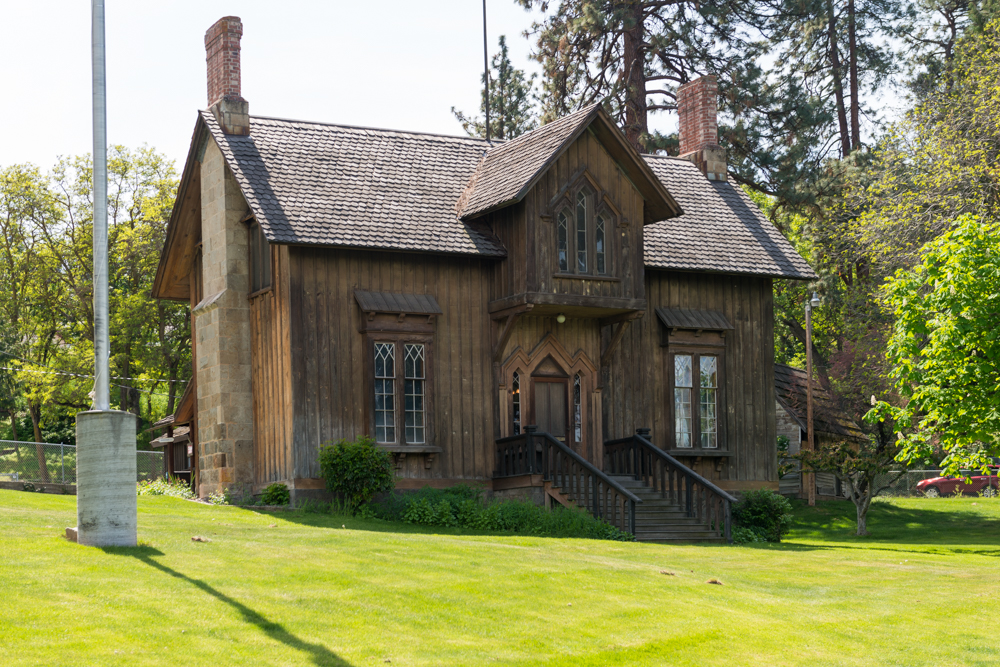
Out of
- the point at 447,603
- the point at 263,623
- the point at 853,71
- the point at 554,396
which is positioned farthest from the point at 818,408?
the point at 263,623

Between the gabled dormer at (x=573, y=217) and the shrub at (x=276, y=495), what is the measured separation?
18.6ft

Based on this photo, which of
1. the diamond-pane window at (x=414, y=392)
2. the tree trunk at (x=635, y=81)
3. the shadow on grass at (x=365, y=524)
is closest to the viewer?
the shadow on grass at (x=365, y=524)

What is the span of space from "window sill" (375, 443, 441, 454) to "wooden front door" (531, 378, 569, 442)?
278 cm

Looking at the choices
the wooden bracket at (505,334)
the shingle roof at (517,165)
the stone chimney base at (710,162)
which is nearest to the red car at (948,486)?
the stone chimney base at (710,162)

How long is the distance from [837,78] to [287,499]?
30.4 meters

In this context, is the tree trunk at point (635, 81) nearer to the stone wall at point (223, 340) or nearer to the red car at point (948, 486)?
the red car at point (948, 486)

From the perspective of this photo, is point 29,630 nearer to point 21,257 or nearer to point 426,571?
point 426,571

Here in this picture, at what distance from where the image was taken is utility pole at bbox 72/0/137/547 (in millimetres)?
14008

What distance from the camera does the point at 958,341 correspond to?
21.8 meters

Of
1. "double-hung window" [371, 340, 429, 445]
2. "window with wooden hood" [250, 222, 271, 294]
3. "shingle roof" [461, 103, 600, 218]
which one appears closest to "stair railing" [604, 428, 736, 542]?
"double-hung window" [371, 340, 429, 445]

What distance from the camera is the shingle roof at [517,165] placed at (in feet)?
80.2

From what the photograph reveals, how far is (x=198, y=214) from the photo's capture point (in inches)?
1133

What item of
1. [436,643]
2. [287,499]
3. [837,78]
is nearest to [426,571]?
[436,643]

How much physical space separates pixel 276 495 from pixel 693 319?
1036cm
